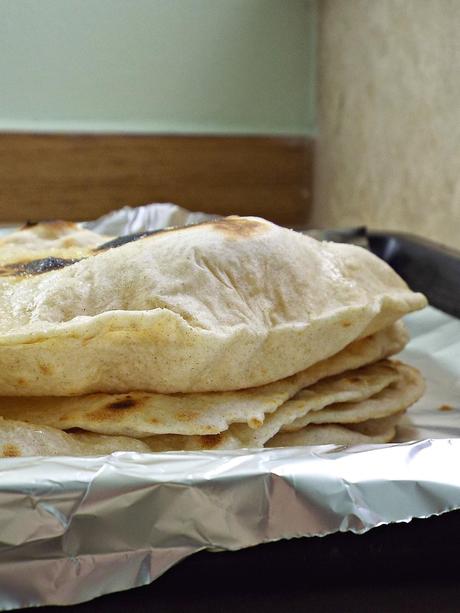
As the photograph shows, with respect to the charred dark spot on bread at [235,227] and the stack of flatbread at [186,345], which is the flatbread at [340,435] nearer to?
the stack of flatbread at [186,345]

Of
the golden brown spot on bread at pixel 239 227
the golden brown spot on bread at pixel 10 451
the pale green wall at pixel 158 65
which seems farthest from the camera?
the pale green wall at pixel 158 65

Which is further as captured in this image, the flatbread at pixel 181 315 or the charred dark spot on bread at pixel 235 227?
the charred dark spot on bread at pixel 235 227

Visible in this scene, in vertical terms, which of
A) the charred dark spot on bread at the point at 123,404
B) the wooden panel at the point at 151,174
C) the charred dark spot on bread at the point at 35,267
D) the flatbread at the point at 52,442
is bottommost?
the wooden panel at the point at 151,174

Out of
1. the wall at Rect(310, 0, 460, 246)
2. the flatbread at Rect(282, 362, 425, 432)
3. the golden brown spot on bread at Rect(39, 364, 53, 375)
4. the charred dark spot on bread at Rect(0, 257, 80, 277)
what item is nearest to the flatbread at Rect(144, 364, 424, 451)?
the flatbread at Rect(282, 362, 425, 432)

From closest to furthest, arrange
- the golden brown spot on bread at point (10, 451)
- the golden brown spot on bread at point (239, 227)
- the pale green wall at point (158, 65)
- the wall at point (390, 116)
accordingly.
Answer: the golden brown spot on bread at point (10, 451) → the golden brown spot on bread at point (239, 227) → the wall at point (390, 116) → the pale green wall at point (158, 65)

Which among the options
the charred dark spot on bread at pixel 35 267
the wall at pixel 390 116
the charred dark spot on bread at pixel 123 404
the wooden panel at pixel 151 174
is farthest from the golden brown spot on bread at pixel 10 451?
the wooden panel at pixel 151 174

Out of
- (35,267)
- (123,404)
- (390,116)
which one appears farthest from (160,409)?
(390,116)

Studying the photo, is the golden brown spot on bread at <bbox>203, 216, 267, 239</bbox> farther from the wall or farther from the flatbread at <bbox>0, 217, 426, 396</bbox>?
the wall
